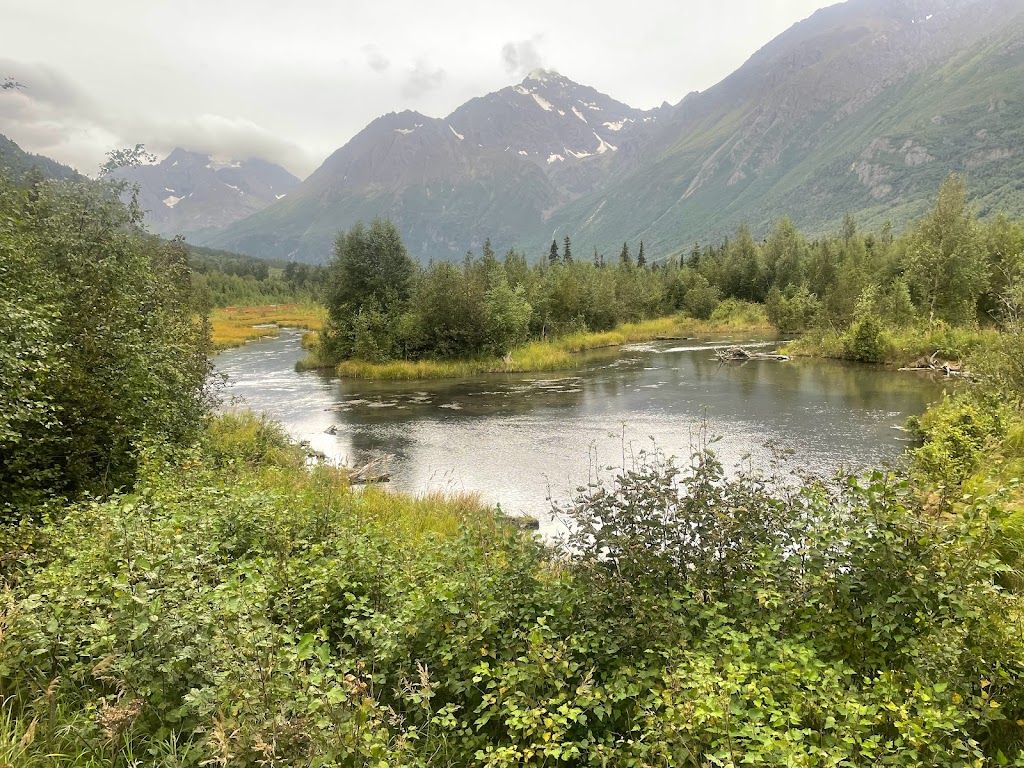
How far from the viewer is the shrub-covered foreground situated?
11.5 feet

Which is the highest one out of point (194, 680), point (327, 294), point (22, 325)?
point (327, 294)

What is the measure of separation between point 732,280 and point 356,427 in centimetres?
7397

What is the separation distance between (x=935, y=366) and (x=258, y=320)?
10770 cm

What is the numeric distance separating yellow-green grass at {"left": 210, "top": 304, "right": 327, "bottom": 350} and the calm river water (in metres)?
34.8

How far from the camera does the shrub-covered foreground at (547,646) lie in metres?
3.50

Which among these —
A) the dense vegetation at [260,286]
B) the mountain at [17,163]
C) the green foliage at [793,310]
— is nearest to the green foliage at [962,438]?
the mountain at [17,163]

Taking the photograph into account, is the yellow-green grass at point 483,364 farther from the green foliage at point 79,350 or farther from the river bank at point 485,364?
the green foliage at point 79,350

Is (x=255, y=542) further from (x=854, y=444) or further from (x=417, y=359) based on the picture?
(x=417, y=359)

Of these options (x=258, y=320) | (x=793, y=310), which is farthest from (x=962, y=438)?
(x=258, y=320)

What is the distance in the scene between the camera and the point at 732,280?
83.2 m

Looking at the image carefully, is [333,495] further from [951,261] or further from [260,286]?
[260,286]

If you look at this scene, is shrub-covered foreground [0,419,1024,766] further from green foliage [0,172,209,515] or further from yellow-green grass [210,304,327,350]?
yellow-green grass [210,304,327,350]

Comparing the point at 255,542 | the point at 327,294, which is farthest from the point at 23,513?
the point at 327,294

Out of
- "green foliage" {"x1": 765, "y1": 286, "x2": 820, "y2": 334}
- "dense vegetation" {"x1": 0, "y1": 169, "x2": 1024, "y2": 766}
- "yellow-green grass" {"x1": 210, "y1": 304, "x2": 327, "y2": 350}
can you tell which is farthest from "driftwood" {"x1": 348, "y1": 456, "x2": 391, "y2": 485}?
"green foliage" {"x1": 765, "y1": 286, "x2": 820, "y2": 334}
